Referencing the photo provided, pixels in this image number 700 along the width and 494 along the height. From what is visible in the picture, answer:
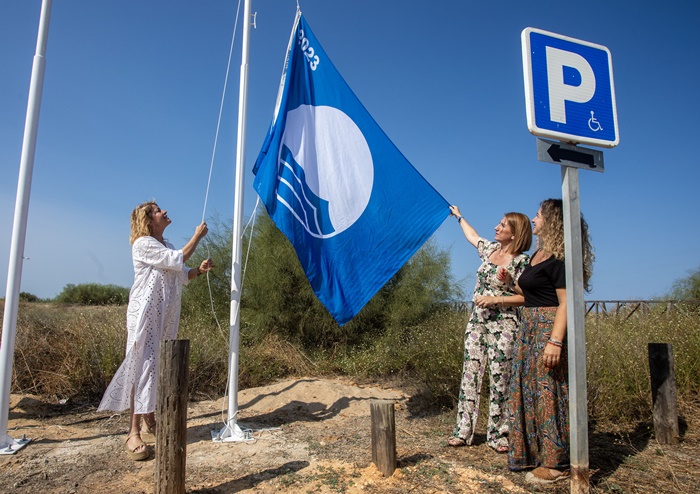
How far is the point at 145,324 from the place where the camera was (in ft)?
14.1

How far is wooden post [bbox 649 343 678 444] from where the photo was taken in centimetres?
464

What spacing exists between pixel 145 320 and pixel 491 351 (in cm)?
302

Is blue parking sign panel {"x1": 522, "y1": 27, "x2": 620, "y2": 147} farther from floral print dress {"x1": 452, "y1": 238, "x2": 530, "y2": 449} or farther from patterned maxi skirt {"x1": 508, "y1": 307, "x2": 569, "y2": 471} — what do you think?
floral print dress {"x1": 452, "y1": 238, "x2": 530, "y2": 449}

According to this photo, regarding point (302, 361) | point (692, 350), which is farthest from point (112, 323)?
point (692, 350)

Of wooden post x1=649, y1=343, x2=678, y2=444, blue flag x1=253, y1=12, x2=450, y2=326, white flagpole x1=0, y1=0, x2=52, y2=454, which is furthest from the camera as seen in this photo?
blue flag x1=253, y1=12, x2=450, y2=326

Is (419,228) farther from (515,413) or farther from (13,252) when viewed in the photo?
(13,252)

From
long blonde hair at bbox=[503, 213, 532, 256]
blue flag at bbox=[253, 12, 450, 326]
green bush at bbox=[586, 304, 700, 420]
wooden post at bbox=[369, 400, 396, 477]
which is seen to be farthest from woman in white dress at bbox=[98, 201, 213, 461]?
green bush at bbox=[586, 304, 700, 420]

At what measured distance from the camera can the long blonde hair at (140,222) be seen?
14.8ft

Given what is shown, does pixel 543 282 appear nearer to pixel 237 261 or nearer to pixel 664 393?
pixel 664 393

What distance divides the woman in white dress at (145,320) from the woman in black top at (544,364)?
280 centimetres

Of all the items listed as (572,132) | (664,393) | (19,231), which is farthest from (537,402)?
(19,231)

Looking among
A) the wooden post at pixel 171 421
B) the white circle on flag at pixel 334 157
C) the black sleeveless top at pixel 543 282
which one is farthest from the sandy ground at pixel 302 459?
the white circle on flag at pixel 334 157

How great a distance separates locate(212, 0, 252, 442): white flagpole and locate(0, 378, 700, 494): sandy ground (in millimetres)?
182

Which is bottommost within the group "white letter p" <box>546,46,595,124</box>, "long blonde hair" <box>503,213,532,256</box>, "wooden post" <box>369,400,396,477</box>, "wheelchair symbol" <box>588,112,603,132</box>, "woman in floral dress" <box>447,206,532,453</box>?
"wooden post" <box>369,400,396,477</box>
